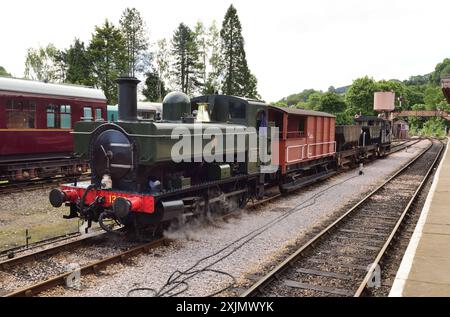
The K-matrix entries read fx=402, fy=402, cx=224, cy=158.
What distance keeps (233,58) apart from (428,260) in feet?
141

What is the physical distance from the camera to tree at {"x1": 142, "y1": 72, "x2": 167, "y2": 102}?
44.3 meters

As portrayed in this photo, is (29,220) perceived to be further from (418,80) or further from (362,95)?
(418,80)

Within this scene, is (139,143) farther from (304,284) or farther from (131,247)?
(304,284)

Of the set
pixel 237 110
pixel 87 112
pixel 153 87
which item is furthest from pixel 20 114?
pixel 153 87

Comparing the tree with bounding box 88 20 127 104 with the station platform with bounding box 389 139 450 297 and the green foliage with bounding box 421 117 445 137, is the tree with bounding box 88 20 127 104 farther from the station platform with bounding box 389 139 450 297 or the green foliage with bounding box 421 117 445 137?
the green foliage with bounding box 421 117 445 137

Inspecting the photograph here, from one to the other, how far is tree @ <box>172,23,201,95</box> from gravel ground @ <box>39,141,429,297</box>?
117 ft

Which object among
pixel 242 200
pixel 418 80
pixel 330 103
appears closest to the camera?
pixel 242 200

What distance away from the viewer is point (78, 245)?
7.89 metres

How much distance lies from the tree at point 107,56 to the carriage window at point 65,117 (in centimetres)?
2405

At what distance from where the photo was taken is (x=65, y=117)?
51.8 feet

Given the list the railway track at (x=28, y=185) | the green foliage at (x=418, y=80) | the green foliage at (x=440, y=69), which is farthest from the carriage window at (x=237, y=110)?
the green foliage at (x=418, y=80)

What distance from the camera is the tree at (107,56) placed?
129 ft
